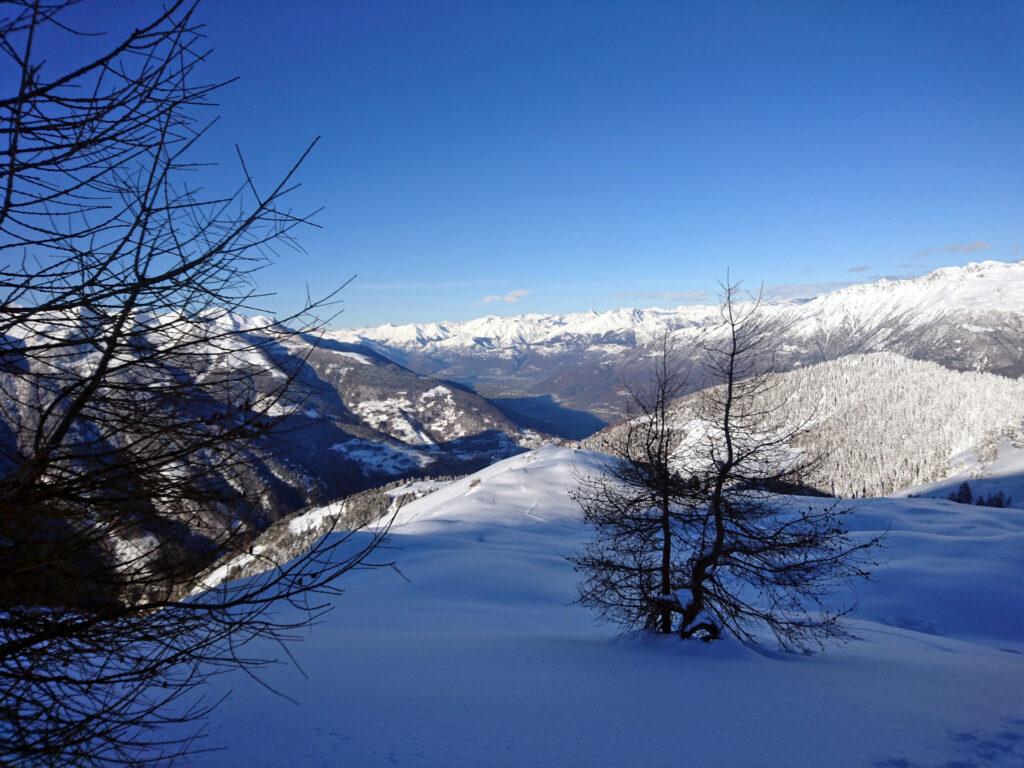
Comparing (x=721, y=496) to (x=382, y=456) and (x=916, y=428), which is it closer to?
(x=382, y=456)

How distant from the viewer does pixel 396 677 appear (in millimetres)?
5805

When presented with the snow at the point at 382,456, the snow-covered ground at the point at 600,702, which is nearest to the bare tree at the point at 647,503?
the snow-covered ground at the point at 600,702

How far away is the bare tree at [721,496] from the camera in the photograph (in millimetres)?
8281

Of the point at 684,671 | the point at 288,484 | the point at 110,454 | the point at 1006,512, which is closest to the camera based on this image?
the point at 110,454

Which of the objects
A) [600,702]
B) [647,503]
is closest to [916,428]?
[647,503]

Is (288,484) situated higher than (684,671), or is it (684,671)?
(684,671)

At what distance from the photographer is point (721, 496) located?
869 cm

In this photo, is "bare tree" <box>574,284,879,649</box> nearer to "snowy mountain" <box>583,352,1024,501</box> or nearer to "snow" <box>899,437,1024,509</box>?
"snowy mountain" <box>583,352,1024,501</box>

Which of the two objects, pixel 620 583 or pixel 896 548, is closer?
pixel 620 583

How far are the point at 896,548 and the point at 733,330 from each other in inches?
1006

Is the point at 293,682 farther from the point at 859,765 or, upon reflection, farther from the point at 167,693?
the point at 859,765

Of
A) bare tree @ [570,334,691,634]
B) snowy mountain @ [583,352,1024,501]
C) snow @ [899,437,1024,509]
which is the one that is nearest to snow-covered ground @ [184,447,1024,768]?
bare tree @ [570,334,691,634]

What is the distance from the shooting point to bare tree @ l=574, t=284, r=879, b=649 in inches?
326

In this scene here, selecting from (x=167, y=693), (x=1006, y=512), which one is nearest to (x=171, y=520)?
(x=167, y=693)
